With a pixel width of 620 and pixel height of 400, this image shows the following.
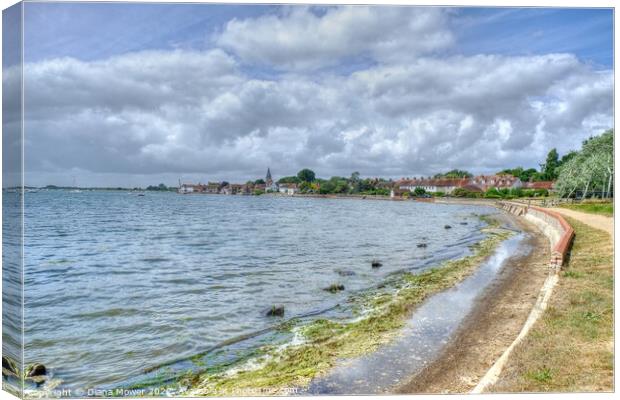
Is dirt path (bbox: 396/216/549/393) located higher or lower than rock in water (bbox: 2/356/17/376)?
lower

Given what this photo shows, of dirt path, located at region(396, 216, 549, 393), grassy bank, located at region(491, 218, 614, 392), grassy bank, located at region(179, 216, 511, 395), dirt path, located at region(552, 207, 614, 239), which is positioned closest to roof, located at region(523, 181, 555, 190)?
dirt path, located at region(552, 207, 614, 239)

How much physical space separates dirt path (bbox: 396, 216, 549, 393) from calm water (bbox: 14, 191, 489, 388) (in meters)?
3.65

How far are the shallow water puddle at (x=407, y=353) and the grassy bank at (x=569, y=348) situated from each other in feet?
4.70

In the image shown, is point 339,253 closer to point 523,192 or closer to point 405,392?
point 405,392

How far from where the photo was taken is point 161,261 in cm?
1809

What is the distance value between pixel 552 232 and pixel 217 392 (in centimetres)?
2309

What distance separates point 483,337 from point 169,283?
9.43 metres

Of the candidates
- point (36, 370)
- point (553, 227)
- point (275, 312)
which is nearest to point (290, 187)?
point (553, 227)

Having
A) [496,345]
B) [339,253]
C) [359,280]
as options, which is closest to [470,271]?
[359,280]

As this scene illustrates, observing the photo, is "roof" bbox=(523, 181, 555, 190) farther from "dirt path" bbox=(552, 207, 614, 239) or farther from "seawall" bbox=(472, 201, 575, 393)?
"dirt path" bbox=(552, 207, 614, 239)

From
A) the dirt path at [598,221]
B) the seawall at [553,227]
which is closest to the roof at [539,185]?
the seawall at [553,227]

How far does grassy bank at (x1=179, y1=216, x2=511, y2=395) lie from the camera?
21.5 feet

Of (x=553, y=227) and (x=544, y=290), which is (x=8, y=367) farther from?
(x=553, y=227)

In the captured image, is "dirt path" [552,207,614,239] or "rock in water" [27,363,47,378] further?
"dirt path" [552,207,614,239]
